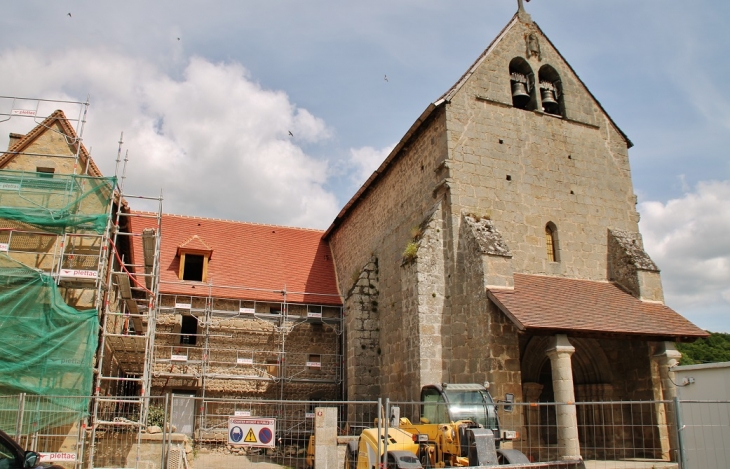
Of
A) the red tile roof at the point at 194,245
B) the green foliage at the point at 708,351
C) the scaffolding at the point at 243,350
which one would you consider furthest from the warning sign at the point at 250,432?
the green foliage at the point at 708,351

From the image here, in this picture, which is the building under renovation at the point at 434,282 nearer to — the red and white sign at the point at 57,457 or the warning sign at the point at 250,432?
the red and white sign at the point at 57,457

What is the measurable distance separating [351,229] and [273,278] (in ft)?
11.5

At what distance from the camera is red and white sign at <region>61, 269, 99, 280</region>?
37.2 ft

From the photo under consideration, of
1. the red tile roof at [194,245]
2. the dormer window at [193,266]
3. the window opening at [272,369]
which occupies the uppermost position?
the red tile roof at [194,245]

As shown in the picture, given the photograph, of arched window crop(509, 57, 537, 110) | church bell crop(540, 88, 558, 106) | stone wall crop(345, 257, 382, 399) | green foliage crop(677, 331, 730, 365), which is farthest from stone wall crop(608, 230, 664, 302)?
green foliage crop(677, 331, 730, 365)

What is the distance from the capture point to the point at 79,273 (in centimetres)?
1146

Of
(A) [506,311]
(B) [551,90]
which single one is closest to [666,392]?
(A) [506,311]

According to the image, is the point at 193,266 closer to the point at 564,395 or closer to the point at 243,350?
the point at 243,350

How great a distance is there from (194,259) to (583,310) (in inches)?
566

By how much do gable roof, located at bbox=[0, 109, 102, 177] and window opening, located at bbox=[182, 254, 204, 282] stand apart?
25.3 ft

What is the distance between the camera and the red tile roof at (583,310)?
11.6 m

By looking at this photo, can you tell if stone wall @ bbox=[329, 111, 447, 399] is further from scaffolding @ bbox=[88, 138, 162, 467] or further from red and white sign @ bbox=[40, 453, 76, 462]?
red and white sign @ bbox=[40, 453, 76, 462]

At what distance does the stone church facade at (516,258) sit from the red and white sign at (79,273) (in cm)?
707

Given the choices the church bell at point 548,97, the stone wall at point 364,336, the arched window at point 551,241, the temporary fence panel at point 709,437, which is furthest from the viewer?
the stone wall at point 364,336
